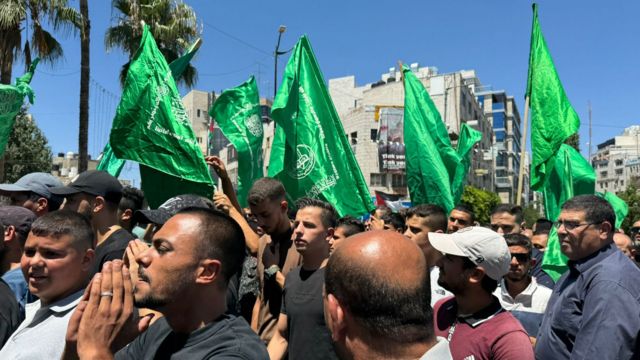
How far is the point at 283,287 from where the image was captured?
409 centimetres

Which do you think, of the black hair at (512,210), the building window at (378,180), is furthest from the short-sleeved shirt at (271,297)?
the building window at (378,180)

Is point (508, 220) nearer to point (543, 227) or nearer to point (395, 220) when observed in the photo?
point (543, 227)

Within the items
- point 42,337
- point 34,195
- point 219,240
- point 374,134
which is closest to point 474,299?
point 219,240

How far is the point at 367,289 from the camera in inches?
65.8

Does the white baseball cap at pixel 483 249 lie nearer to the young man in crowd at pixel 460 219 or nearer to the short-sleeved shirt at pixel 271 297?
the short-sleeved shirt at pixel 271 297

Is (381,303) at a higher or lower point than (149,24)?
lower

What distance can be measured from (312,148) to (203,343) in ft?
15.4

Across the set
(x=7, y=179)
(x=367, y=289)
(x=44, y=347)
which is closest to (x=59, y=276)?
(x=44, y=347)

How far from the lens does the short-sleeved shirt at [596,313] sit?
3121mm

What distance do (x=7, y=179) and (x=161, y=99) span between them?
2480 centimetres

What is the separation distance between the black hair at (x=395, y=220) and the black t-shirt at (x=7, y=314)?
478 cm

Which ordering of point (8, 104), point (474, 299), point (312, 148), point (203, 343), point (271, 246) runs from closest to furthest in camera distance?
point (203, 343), point (474, 299), point (271, 246), point (8, 104), point (312, 148)

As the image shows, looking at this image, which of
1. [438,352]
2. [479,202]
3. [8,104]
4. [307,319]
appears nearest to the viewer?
[438,352]

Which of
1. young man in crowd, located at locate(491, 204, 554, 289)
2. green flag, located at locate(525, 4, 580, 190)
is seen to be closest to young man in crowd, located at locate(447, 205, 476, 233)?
young man in crowd, located at locate(491, 204, 554, 289)
